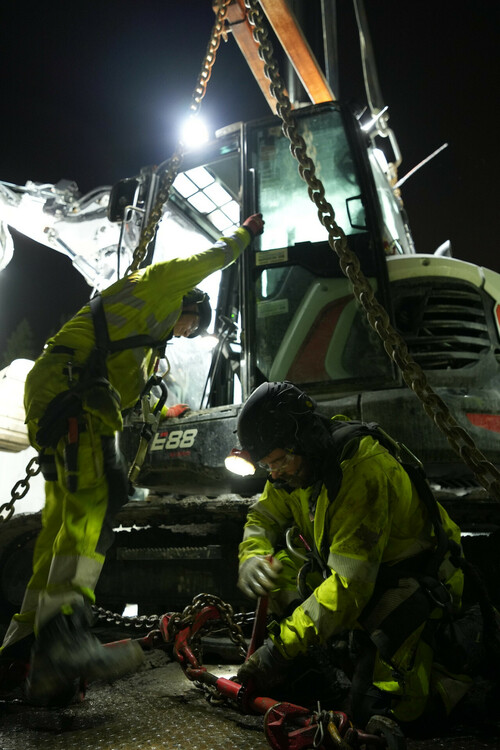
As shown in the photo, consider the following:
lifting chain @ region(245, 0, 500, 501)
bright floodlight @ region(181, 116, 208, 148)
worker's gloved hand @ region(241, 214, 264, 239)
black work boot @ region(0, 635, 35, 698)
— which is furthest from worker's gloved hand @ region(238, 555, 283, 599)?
bright floodlight @ region(181, 116, 208, 148)

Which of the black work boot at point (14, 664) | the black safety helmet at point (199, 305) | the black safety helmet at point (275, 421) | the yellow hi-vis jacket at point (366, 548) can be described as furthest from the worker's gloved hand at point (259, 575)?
the black safety helmet at point (199, 305)

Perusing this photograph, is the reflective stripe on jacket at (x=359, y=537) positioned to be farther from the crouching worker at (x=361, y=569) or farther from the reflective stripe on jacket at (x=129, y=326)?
the reflective stripe on jacket at (x=129, y=326)

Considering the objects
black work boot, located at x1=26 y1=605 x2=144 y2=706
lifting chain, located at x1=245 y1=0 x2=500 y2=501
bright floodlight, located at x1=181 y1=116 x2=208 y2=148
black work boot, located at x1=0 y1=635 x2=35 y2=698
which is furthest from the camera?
bright floodlight, located at x1=181 y1=116 x2=208 y2=148

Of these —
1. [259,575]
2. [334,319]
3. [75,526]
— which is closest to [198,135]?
[334,319]

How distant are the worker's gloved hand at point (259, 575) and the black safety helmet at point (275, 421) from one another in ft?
1.44

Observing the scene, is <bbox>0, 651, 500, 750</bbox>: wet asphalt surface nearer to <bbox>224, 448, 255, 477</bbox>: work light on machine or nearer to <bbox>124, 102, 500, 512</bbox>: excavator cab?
<bbox>224, 448, 255, 477</bbox>: work light on machine

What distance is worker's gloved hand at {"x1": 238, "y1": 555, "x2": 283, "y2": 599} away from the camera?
6.81 ft

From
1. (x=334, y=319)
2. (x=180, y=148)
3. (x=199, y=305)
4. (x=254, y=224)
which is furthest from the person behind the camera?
(x=180, y=148)

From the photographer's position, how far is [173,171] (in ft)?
12.2

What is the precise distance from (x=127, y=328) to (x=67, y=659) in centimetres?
147

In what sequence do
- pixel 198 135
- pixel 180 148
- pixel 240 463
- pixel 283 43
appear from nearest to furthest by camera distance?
1. pixel 240 463
2. pixel 180 148
3. pixel 198 135
4. pixel 283 43

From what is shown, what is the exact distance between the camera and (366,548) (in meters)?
1.75

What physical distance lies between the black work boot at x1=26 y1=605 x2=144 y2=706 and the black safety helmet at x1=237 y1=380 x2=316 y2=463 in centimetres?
95

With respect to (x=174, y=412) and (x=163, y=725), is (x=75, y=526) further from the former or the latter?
(x=174, y=412)
